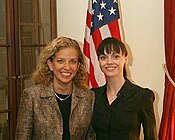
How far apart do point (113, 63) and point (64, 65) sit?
0.27m

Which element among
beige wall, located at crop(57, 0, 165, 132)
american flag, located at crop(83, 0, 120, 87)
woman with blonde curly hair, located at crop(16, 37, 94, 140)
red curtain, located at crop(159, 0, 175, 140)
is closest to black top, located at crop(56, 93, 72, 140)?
woman with blonde curly hair, located at crop(16, 37, 94, 140)

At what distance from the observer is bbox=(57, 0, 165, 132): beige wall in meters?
3.59

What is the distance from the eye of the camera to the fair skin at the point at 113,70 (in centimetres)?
195

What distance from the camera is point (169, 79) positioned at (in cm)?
341

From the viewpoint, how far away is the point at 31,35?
347cm

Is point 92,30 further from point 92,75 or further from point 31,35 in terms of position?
point 31,35

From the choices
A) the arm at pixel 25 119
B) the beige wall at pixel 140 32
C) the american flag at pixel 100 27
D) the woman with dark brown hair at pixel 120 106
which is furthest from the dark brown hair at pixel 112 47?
the beige wall at pixel 140 32

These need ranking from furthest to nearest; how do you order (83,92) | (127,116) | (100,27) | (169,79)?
(169,79), (100,27), (83,92), (127,116)

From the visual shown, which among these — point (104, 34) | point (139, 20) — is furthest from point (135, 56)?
point (104, 34)

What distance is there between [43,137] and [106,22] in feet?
5.01

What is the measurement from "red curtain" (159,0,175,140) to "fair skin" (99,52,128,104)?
149 centimetres

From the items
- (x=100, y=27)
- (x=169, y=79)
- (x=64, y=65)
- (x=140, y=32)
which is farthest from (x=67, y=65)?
(x=140, y=32)

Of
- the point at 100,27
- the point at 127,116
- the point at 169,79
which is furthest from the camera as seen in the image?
the point at 169,79

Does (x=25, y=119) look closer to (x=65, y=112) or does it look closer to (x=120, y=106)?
(x=65, y=112)
